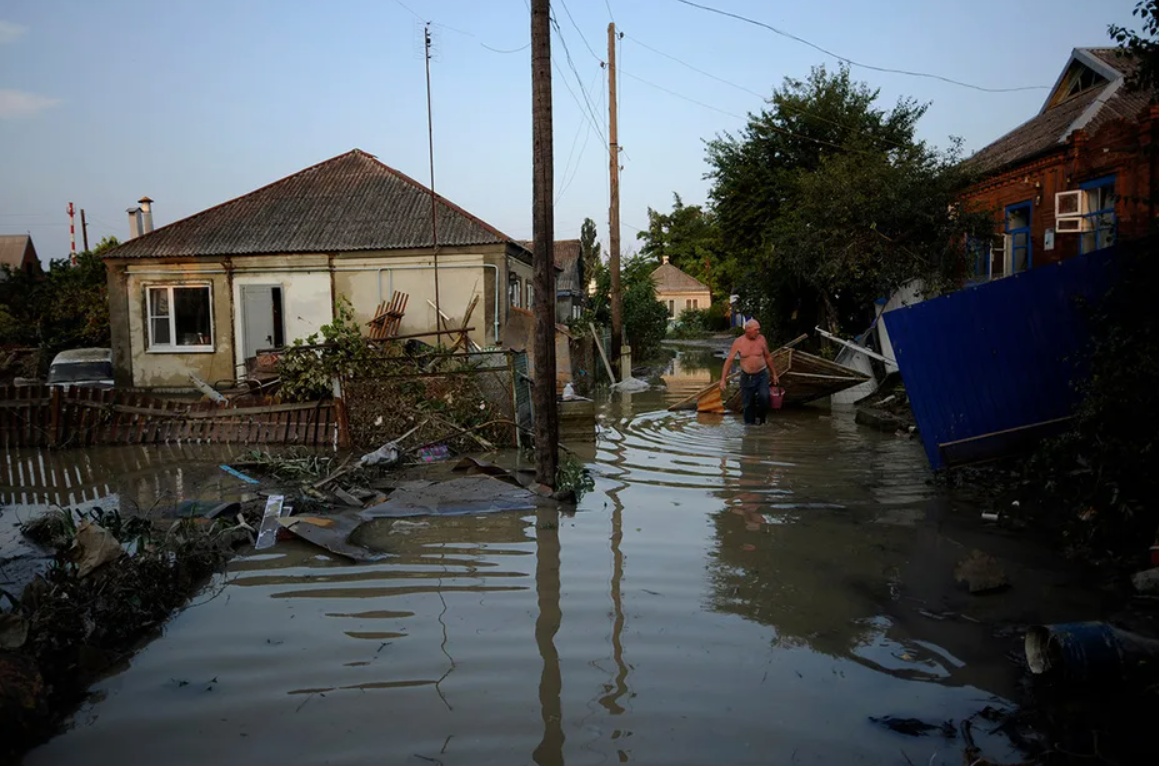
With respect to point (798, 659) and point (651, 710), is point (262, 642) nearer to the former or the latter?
point (651, 710)

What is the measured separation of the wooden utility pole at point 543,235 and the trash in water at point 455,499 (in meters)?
0.44

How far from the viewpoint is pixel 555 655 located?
15.3ft

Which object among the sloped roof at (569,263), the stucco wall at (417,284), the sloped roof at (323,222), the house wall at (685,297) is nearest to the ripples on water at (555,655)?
the stucco wall at (417,284)

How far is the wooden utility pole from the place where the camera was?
8195 mm

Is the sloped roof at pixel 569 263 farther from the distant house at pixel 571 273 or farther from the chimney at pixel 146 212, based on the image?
the chimney at pixel 146 212

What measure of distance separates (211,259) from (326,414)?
37.2ft

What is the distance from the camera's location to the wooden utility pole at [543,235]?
26.9 ft

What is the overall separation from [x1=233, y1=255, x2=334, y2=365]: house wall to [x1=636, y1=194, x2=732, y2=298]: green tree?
1952 inches

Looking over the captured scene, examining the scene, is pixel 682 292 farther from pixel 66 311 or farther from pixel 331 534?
pixel 331 534

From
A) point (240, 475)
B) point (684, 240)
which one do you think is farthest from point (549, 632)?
point (684, 240)

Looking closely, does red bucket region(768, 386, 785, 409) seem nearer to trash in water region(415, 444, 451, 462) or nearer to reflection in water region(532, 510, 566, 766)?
trash in water region(415, 444, 451, 462)

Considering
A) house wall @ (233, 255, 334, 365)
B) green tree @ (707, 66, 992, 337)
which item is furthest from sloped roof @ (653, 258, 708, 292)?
house wall @ (233, 255, 334, 365)

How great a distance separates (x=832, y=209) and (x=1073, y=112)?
23.5ft

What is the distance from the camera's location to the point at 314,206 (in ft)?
71.9
